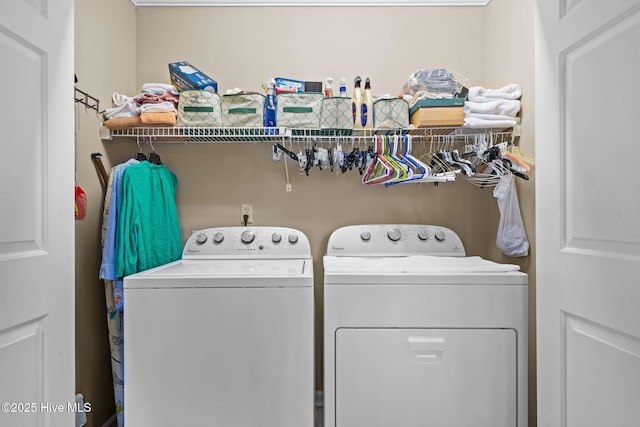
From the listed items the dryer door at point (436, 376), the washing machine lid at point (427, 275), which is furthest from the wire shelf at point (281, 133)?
the dryer door at point (436, 376)

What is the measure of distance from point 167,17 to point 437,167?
1863 mm

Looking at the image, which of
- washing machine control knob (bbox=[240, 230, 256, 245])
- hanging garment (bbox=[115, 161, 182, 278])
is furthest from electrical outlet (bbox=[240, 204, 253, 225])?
hanging garment (bbox=[115, 161, 182, 278])

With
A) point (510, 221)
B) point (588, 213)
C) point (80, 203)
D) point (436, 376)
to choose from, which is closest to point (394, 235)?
point (510, 221)

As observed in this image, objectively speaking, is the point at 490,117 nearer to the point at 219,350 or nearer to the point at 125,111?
the point at 219,350

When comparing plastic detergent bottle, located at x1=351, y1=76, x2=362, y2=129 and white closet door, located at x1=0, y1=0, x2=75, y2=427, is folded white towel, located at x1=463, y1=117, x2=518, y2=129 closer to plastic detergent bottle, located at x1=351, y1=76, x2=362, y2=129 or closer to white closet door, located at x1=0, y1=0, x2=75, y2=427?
plastic detergent bottle, located at x1=351, y1=76, x2=362, y2=129

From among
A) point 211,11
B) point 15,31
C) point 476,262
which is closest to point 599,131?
point 476,262

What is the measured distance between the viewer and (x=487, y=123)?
195 centimetres

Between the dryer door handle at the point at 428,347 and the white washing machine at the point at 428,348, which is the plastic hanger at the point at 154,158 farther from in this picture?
the dryer door handle at the point at 428,347

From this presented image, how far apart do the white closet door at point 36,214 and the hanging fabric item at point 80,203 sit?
0.65 meters

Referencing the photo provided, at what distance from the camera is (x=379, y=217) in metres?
2.39

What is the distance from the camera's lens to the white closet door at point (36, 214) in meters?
0.93

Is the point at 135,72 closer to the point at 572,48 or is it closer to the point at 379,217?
the point at 379,217

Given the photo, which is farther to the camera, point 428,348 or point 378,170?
point 378,170

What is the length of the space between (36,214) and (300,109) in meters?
1.30
